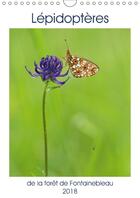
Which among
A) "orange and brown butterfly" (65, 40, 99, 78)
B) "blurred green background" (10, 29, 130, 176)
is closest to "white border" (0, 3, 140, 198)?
"blurred green background" (10, 29, 130, 176)

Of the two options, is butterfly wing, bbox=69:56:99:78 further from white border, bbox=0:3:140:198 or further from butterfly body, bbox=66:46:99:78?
white border, bbox=0:3:140:198

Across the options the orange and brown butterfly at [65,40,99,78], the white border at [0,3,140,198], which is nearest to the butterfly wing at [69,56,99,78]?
the orange and brown butterfly at [65,40,99,78]

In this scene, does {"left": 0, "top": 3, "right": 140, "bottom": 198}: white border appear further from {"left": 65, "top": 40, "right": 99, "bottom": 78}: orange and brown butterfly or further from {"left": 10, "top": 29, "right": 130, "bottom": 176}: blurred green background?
{"left": 65, "top": 40, "right": 99, "bottom": 78}: orange and brown butterfly
